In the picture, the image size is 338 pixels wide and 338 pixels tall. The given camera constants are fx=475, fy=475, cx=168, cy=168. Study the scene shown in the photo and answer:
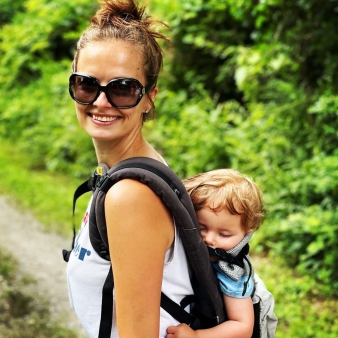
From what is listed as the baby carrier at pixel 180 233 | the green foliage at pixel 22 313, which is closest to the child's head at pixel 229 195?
the baby carrier at pixel 180 233

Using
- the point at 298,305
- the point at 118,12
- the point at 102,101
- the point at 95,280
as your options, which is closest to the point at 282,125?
the point at 298,305

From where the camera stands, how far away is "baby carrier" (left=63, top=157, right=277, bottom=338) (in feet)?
4.51

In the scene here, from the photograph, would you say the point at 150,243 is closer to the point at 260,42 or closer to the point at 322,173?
the point at 322,173

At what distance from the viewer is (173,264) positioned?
150 centimetres

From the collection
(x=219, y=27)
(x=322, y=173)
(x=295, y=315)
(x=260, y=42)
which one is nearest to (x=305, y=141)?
(x=322, y=173)

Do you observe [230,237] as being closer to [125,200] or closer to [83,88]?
[125,200]

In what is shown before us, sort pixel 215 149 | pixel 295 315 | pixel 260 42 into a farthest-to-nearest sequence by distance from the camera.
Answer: pixel 215 149
pixel 260 42
pixel 295 315

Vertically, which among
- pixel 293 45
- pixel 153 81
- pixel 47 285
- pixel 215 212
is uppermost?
pixel 293 45

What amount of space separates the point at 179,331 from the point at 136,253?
14.9 inches

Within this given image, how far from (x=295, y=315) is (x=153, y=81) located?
290cm

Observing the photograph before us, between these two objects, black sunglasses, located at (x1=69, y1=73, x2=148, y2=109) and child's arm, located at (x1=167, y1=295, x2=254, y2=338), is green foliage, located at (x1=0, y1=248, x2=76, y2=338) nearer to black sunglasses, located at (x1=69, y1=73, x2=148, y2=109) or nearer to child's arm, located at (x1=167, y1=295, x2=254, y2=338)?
child's arm, located at (x1=167, y1=295, x2=254, y2=338)

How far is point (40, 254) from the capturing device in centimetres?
527

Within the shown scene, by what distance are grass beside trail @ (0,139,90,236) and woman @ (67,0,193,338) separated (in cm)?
425

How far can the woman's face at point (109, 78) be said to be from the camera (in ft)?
4.91
